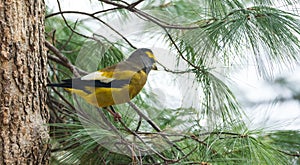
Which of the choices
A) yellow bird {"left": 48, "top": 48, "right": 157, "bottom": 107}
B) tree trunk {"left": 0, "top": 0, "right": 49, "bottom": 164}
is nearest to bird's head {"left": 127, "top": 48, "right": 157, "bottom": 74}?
yellow bird {"left": 48, "top": 48, "right": 157, "bottom": 107}

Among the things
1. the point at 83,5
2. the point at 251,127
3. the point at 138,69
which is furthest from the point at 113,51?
the point at 251,127

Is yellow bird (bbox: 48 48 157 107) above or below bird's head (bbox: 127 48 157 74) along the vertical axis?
below

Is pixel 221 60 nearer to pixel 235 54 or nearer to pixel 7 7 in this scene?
pixel 235 54

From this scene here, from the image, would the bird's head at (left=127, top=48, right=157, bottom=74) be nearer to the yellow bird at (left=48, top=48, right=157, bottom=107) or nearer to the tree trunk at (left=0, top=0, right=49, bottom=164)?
the yellow bird at (left=48, top=48, right=157, bottom=107)

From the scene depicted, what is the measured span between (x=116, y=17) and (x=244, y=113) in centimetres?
83

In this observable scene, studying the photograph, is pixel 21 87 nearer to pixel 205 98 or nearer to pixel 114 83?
pixel 114 83

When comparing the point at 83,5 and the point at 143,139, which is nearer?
the point at 143,139

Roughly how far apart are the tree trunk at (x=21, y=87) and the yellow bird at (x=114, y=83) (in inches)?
3.3

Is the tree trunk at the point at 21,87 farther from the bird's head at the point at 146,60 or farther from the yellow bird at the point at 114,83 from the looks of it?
the bird's head at the point at 146,60

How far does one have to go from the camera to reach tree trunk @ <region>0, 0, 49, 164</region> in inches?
44.4

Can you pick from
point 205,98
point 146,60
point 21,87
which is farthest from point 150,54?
point 21,87

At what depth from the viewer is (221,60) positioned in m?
1.26

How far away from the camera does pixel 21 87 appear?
1156mm

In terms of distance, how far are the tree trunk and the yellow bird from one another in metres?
0.08
